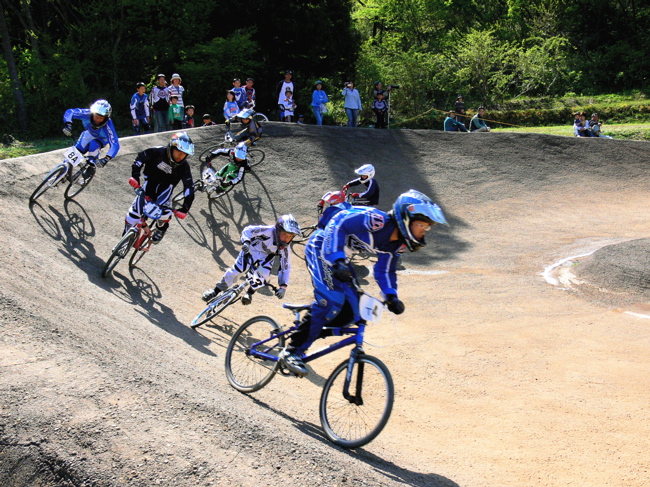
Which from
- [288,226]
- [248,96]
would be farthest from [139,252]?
[248,96]

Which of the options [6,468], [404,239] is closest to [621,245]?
[404,239]

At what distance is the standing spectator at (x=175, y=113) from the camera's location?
19984 mm

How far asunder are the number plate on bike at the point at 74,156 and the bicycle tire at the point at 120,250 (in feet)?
10.3

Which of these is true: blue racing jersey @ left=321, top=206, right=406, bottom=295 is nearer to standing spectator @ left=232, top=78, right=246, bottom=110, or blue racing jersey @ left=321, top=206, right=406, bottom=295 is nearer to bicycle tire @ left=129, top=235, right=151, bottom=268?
bicycle tire @ left=129, top=235, right=151, bottom=268

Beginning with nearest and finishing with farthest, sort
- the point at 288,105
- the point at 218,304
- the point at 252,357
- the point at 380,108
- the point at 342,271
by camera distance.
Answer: the point at 342,271, the point at 252,357, the point at 218,304, the point at 288,105, the point at 380,108

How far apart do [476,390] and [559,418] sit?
118 centimetres

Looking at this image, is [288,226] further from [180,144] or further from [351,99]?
[351,99]

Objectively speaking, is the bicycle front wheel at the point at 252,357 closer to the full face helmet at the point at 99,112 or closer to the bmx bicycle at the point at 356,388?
the bmx bicycle at the point at 356,388

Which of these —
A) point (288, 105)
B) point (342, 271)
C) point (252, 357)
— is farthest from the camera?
point (288, 105)

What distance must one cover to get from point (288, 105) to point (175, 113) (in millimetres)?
4655

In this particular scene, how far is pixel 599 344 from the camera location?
9.60 meters

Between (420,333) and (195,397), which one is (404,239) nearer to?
(195,397)

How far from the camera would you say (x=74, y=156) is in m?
11.9

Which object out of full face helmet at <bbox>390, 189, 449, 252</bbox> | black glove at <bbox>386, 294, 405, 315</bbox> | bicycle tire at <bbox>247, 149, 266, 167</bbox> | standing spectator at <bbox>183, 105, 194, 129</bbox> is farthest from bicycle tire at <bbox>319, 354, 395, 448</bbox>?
standing spectator at <bbox>183, 105, 194, 129</bbox>
